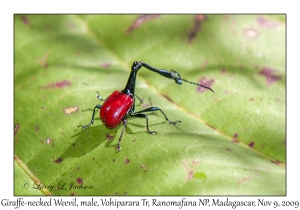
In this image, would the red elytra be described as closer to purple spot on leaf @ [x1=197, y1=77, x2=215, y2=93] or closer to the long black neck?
the long black neck

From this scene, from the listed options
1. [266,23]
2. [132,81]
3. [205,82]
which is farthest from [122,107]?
[266,23]

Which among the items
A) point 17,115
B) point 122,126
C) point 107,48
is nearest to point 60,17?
point 107,48

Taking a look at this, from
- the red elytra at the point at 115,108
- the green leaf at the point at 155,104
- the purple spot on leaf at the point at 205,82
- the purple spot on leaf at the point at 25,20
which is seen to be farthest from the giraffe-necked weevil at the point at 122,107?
the purple spot on leaf at the point at 25,20

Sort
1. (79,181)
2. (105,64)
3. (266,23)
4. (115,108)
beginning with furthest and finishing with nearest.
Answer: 1. (266,23)
2. (105,64)
3. (115,108)
4. (79,181)

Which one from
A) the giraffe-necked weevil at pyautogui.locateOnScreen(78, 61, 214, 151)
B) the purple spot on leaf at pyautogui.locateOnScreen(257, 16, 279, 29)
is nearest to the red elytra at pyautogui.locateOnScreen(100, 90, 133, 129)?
the giraffe-necked weevil at pyautogui.locateOnScreen(78, 61, 214, 151)

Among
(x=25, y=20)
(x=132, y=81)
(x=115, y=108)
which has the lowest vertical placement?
(x=115, y=108)

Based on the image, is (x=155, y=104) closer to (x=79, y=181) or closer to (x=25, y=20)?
(x=79, y=181)

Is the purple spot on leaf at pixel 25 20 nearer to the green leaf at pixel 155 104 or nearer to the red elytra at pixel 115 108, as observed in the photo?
the green leaf at pixel 155 104
